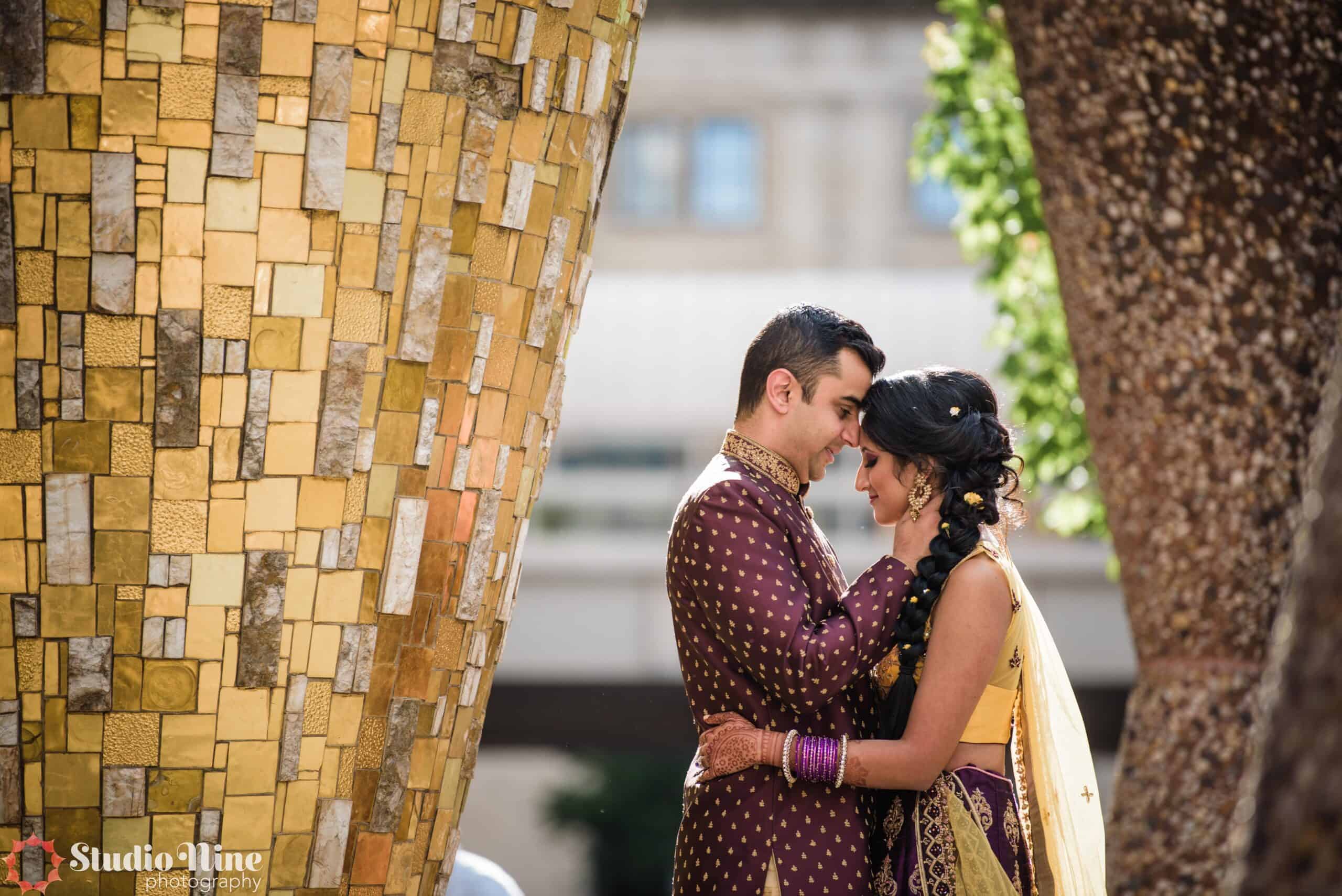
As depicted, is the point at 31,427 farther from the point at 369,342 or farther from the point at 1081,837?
the point at 1081,837

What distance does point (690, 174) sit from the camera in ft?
40.2

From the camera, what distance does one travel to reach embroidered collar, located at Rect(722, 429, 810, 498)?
2.40 metres

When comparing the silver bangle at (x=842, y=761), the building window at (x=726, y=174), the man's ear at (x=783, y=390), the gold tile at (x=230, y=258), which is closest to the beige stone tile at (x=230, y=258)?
the gold tile at (x=230, y=258)

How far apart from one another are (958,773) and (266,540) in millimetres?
1280

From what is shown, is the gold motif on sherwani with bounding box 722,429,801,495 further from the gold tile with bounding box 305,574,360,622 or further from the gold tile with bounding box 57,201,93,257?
the gold tile with bounding box 57,201,93,257

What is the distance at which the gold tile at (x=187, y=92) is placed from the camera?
181 cm

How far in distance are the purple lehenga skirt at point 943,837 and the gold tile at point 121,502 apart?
4.59ft

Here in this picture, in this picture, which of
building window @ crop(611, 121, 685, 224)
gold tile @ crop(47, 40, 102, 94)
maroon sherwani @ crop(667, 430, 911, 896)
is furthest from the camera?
building window @ crop(611, 121, 685, 224)

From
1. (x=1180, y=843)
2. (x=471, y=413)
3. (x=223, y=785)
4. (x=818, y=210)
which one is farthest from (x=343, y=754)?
(x=818, y=210)

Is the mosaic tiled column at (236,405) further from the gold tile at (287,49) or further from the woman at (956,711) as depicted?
the woman at (956,711)

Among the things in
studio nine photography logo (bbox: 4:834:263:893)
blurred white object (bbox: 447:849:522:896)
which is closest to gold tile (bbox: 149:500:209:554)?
studio nine photography logo (bbox: 4:834:263:893)

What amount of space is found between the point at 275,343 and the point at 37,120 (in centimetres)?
45

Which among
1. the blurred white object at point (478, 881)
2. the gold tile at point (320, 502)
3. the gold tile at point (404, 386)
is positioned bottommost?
the blurred white object at point (478, 881)

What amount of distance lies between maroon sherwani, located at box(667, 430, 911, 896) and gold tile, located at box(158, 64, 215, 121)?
1.04 m
